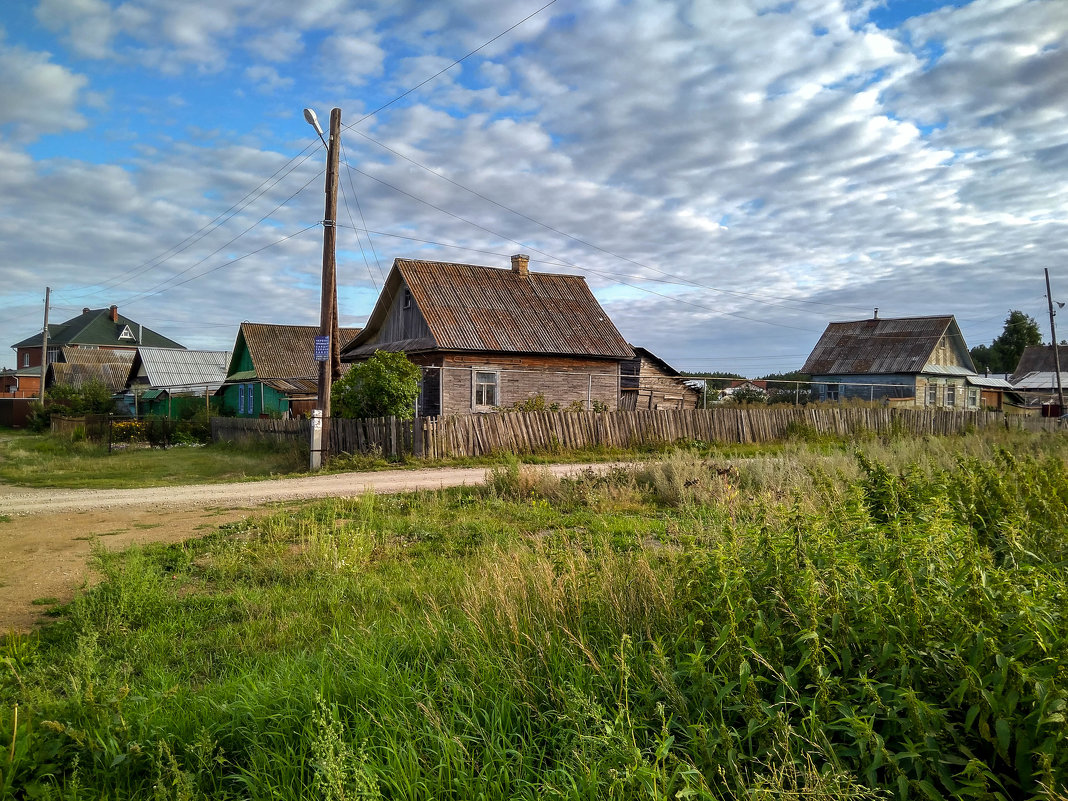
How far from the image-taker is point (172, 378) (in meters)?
41.7

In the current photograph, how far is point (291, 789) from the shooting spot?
2.85 meters

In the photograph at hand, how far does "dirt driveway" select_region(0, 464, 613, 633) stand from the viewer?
6234mm

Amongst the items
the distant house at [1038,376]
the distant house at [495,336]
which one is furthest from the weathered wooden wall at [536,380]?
the distant house at [1038,376]

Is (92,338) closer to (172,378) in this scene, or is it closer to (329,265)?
(172,378)

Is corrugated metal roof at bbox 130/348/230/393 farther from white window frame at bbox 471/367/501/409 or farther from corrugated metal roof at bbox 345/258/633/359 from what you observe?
Result: white window frame at bbox 471/367/501/409

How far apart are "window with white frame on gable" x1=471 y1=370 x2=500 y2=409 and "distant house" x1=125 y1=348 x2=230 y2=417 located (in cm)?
1884

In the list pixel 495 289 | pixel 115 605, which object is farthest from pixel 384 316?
pixel 115 605

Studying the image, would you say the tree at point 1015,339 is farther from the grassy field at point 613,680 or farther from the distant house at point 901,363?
the grassy field at point 613,680

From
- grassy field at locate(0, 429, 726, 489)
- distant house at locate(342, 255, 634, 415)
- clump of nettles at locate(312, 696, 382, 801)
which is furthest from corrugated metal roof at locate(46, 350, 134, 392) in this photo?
clump of nettles at locate(312, 696, 382, 801)

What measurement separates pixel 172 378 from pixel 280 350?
32.0 ft

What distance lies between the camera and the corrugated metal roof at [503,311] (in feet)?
76.8

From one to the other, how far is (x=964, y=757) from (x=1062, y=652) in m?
0.51

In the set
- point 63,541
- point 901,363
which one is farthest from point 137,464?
point 901,363

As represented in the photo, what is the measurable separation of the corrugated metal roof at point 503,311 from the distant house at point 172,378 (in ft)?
51.6
